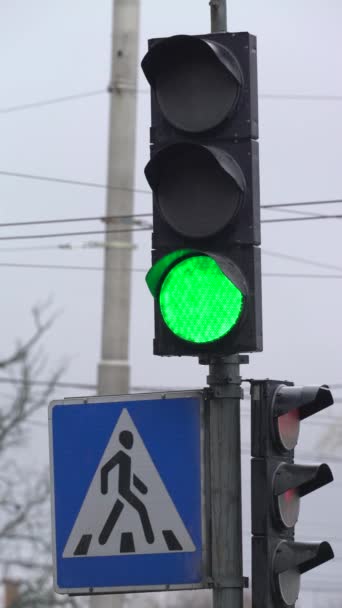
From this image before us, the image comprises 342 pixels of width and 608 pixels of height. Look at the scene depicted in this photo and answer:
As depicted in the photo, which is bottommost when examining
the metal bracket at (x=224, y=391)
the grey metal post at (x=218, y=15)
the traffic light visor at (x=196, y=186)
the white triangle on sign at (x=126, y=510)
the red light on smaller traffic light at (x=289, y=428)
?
the white triangle on sign at (x=126, y=510)

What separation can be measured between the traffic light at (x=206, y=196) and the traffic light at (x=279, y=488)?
30 centimetres

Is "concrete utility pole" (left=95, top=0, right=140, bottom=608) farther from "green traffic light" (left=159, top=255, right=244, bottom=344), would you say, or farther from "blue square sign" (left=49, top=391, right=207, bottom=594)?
"green traffic light" (left=159, top=255, right=244, bottom=344)

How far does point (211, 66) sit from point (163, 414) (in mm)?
1092

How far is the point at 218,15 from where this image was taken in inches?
199

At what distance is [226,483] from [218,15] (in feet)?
5.21

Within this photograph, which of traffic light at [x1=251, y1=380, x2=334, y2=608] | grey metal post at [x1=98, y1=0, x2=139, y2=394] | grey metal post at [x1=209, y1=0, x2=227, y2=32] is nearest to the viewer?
traffic light at [x1=251, y1=380, x2=334, y2=608]

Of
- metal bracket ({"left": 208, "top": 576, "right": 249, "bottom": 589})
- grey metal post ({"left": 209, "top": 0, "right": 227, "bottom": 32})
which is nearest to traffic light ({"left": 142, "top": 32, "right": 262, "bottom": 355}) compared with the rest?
grey metal post ({"left": 209, "top": 0, "right": 227, "bottom": 32})

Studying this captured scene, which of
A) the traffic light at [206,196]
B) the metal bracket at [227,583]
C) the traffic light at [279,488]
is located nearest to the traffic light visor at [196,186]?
the traffic light at [206,196]

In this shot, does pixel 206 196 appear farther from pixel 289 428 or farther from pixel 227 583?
pixel 227 583

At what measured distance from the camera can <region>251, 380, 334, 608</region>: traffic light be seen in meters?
4.58

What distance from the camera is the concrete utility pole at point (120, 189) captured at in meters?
12.1

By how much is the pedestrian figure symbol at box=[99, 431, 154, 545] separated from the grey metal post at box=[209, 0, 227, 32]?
54.4 inches

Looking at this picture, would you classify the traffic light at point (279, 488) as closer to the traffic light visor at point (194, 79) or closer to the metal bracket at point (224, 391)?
the metal bracket at point (224, 391)

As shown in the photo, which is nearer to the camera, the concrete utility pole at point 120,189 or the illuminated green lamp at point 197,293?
the illuminated green lamp at point 197,293
